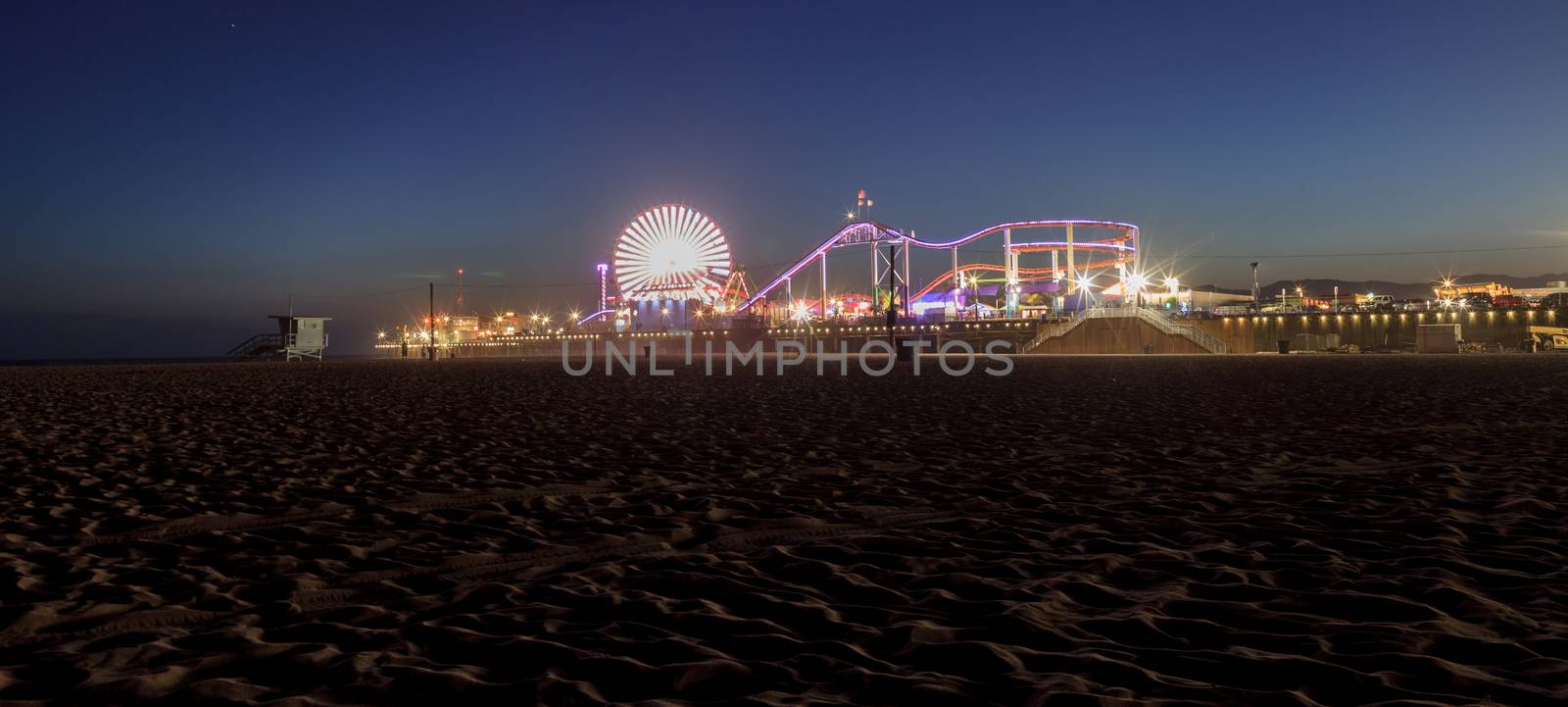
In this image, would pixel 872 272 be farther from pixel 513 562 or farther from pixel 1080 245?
pixel 513 562

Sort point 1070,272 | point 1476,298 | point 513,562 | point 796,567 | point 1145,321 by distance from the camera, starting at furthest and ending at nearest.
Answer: point 1070,272, point 1476,298, point 1145,321, point 513,562, point 796,567

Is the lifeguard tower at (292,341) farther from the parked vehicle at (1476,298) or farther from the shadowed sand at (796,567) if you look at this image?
the parked vehicle at (1476,298)

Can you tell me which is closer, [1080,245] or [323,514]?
[323,514]

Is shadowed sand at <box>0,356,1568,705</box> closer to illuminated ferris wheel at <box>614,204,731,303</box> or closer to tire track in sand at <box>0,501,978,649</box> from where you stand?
tire track in sand at <box>0,501,978,649</box>

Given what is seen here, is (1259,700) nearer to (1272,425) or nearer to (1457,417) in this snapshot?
(1272,425)

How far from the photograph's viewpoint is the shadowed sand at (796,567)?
306 centimetres

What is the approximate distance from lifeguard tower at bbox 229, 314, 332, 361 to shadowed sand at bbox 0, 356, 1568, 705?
49693 millimetres

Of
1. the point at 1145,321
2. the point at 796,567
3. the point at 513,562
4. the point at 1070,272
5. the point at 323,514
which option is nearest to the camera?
the point at 796,567

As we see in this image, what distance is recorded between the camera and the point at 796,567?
15.4 ft

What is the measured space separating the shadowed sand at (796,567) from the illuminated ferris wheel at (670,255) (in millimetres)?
70369

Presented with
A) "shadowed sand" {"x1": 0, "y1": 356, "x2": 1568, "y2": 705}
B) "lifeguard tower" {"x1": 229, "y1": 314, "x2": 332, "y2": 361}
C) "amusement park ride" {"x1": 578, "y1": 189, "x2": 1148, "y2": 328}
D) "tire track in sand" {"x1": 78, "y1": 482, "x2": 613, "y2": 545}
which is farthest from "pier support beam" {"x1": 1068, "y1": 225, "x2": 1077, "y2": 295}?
"tire track in sand" {"x1": 78, "y1": 482, "x2": 613, "y2": 545}

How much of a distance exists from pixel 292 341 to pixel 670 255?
110ft

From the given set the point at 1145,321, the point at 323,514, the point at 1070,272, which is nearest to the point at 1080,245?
the point at 1070,272

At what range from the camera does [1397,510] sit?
580 centimetres
